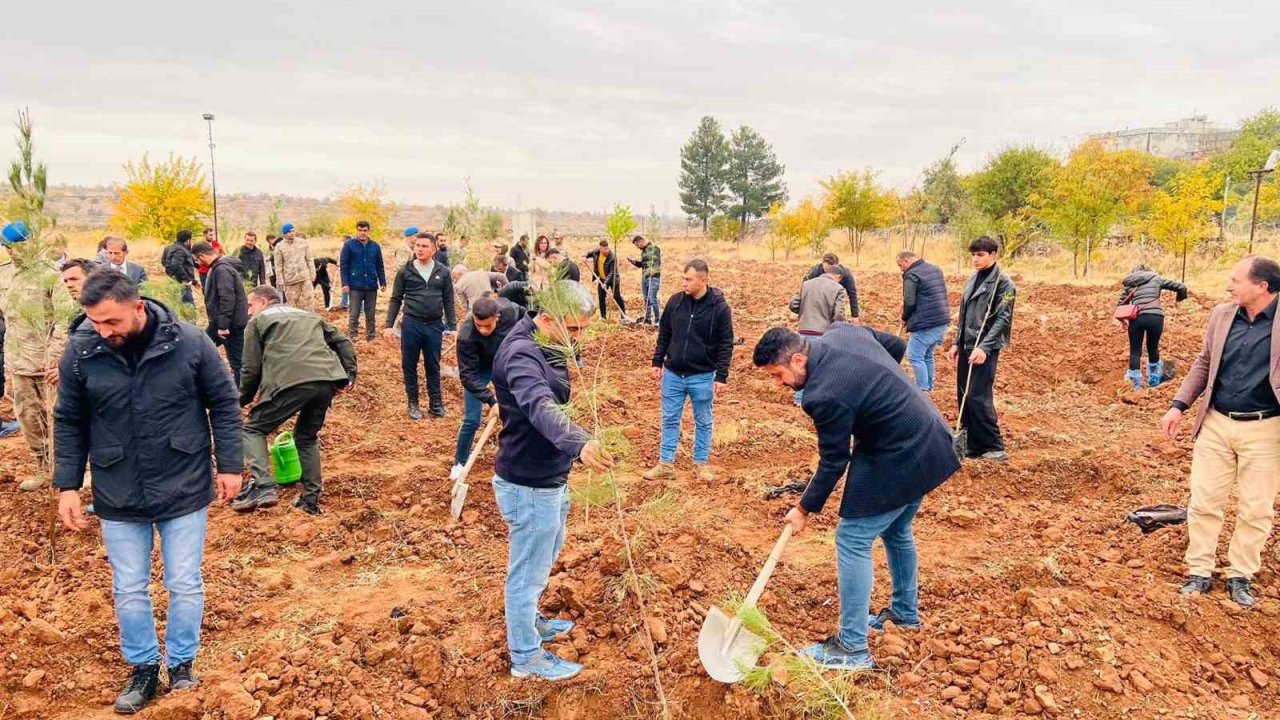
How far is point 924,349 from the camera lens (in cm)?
752

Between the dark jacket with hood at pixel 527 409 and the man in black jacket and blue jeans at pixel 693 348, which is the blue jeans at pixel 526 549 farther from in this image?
the man in black jacket and blue jeans at pixel 693 348

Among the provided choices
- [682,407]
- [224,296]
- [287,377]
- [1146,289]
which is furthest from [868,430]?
[1146,289]

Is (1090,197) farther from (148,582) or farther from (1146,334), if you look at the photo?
(148,582)

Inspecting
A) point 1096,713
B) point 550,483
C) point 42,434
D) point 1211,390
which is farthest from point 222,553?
point 1211,390

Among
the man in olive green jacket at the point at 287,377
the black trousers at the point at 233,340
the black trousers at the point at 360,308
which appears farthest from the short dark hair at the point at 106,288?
the black trousers at the point at 360,308

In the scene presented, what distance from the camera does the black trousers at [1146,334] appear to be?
28.3 ft

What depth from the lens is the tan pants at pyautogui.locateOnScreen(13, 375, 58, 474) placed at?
18.0ft

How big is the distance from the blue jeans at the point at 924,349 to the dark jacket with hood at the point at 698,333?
2412 mm

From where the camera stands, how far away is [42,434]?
5.68m

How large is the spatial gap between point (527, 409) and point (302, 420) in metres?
2.85

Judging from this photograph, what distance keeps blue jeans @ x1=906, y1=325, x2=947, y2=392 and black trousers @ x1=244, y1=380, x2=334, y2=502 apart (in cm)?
531

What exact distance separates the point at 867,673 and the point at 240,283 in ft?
22.0

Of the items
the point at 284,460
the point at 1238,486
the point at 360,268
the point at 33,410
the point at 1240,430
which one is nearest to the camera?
the point at 1240,430

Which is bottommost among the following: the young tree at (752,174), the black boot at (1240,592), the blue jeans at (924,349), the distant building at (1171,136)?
Result: the black boot at (1240,592)
